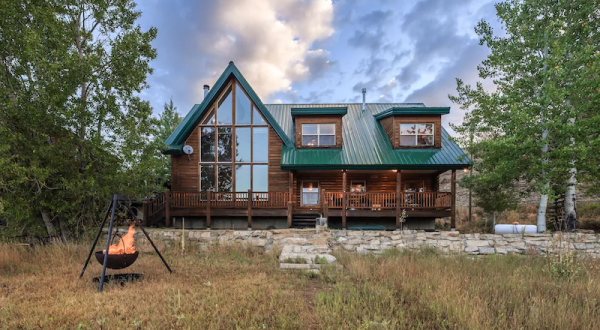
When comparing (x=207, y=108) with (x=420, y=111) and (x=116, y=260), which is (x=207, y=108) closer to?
(x=116, y=260)

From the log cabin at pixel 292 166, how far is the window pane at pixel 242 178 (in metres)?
0.06

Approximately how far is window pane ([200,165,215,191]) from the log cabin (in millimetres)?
56

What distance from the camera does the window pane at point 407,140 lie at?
14138 millimetres

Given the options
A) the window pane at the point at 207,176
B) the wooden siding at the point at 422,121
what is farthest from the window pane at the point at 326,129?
the window pane at the point at 207,176

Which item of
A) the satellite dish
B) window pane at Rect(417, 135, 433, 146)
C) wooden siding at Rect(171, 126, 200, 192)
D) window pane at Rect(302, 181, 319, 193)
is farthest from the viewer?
window pane at Rect(302, 181, 319, 193)

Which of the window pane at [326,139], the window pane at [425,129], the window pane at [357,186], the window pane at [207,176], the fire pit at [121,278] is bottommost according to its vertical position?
the fire pit at [121,278]

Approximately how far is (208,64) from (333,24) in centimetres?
1151

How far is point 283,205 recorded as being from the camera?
1309 cm

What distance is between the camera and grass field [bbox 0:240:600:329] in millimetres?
3422

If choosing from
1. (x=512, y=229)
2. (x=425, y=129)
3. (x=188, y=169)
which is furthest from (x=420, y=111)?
(x=188, y=169)

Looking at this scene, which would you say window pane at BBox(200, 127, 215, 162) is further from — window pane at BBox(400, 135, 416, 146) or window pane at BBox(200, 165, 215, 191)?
window pane at BBox(400, 135, 416, 146)

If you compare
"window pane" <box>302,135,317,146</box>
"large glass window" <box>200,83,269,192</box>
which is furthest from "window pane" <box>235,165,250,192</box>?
"window pane" <box>302,135,317,146</box>

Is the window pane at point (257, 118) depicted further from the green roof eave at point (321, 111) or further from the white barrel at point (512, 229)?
the white barrel at point (512, 229)

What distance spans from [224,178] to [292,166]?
13.2 feet
